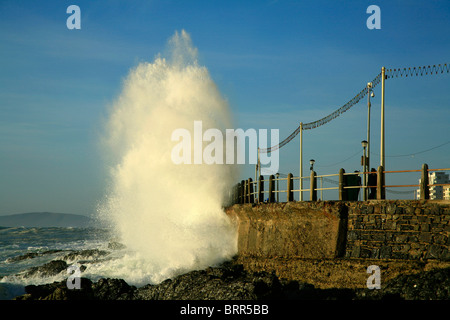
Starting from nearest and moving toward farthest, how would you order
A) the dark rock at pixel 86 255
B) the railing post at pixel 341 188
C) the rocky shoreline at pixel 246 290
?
the rocky shoreline at pixel 246 290
the railing post at pixel 341 188
the dark rock at pixel 86 255

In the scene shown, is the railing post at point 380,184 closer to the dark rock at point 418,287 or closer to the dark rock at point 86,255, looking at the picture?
the dark rock at point 418,287

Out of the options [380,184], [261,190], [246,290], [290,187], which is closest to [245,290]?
[246,290]

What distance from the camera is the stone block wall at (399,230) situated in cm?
1124

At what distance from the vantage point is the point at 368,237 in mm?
12422

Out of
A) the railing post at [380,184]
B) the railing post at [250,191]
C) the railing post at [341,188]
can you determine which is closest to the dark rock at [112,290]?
the railing post at [341,188]

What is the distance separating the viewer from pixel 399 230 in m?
11.9

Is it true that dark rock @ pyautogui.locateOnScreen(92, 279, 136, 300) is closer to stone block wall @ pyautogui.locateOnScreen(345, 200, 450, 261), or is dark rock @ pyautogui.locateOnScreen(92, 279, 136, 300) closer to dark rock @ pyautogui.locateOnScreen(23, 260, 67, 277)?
stone block wall @ pyautogui.locateOnScreen(345, 200, 450, 261)

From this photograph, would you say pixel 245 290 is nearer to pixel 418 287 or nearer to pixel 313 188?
pixel 418 287

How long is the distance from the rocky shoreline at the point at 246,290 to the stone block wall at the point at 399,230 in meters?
0.66

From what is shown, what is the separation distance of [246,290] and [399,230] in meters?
3.53

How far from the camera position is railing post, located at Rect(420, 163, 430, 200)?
11891mm

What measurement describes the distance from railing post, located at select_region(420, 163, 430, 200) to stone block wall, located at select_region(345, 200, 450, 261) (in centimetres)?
28

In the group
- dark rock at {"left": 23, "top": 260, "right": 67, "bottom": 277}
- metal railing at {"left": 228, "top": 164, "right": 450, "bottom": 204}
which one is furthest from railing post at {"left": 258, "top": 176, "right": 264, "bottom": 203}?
dark rock at {"left": 23, "top": 260, "right": 67, "bottom": 277}

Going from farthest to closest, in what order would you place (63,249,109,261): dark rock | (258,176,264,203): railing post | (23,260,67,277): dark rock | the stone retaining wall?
(63,249,109,261): dark rock
(23,260,67,277): dark rock
(258,176,264,203): railing post
the stone retaining wall
